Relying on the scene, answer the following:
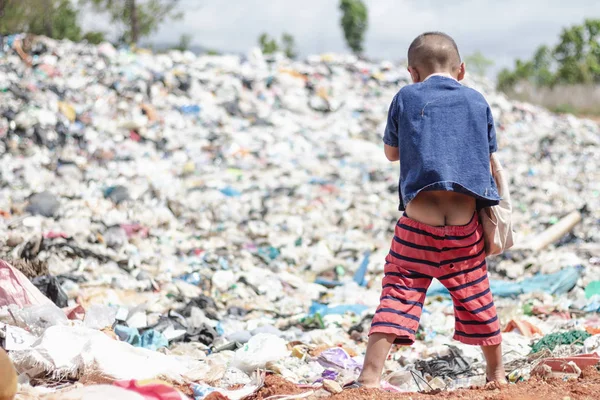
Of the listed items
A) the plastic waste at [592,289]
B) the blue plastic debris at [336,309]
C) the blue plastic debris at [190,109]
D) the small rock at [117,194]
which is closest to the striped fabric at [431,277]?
the blue plastic debris at [336,309]

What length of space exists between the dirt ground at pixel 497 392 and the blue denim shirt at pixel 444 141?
66 centimetres

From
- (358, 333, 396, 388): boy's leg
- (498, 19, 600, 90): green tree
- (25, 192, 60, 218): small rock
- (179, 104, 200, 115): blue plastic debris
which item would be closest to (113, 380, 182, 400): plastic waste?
(358, 333, 396, 388): boy's leg

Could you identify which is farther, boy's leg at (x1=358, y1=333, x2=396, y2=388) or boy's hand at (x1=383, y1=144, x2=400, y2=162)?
boy's hand at (x1=383, y1=144, x2=400, y2=162)

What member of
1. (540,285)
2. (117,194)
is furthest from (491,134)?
(117,194)

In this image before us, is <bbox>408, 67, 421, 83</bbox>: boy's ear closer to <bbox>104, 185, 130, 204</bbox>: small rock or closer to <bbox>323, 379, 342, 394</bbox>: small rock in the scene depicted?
<bbox>323, 379, 342, 394</bbox>: small rock

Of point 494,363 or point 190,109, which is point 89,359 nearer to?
point 494,363

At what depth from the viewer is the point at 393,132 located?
7.97 feet

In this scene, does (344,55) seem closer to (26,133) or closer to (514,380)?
(26,133)

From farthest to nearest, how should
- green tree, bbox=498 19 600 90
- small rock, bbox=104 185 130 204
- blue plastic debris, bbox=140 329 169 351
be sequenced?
green tree, bbox=498 19 600 90
small rock, bbox=104 185 130 204
blue plastic debris, bbox=140 329 169 351

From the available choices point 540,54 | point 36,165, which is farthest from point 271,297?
point 540,54

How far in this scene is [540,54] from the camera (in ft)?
118

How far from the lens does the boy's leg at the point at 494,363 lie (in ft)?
7.90

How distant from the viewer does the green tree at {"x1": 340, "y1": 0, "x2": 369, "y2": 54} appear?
34.0 m

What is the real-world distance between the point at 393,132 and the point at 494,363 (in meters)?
0.95
